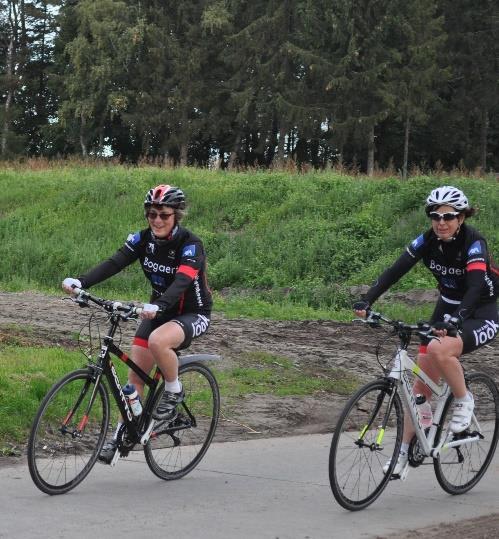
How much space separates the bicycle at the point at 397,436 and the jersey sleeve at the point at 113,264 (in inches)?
69.3

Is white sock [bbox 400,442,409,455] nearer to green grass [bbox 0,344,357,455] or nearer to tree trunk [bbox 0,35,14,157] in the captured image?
green grass [bbox 0,344,357,455]

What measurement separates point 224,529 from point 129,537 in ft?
1.95

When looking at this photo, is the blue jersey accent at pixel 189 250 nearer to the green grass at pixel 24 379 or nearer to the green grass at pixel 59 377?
the green grass at pixel 24 379

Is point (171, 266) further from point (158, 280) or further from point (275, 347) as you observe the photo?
point (275, 347)

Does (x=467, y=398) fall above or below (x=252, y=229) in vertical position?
above

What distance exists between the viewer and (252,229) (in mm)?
24500

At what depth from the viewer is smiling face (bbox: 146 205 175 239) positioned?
723 cm

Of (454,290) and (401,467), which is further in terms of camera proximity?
(454,290)

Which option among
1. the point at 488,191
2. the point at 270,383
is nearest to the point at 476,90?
the point at 488,191

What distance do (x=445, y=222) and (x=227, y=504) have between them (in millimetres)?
2382

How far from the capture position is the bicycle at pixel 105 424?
258 inches

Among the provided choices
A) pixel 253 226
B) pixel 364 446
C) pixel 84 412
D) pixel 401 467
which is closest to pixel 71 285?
pixel 84 412

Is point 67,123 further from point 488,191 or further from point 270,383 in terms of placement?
point 270,383

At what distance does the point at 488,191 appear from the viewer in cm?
2505
